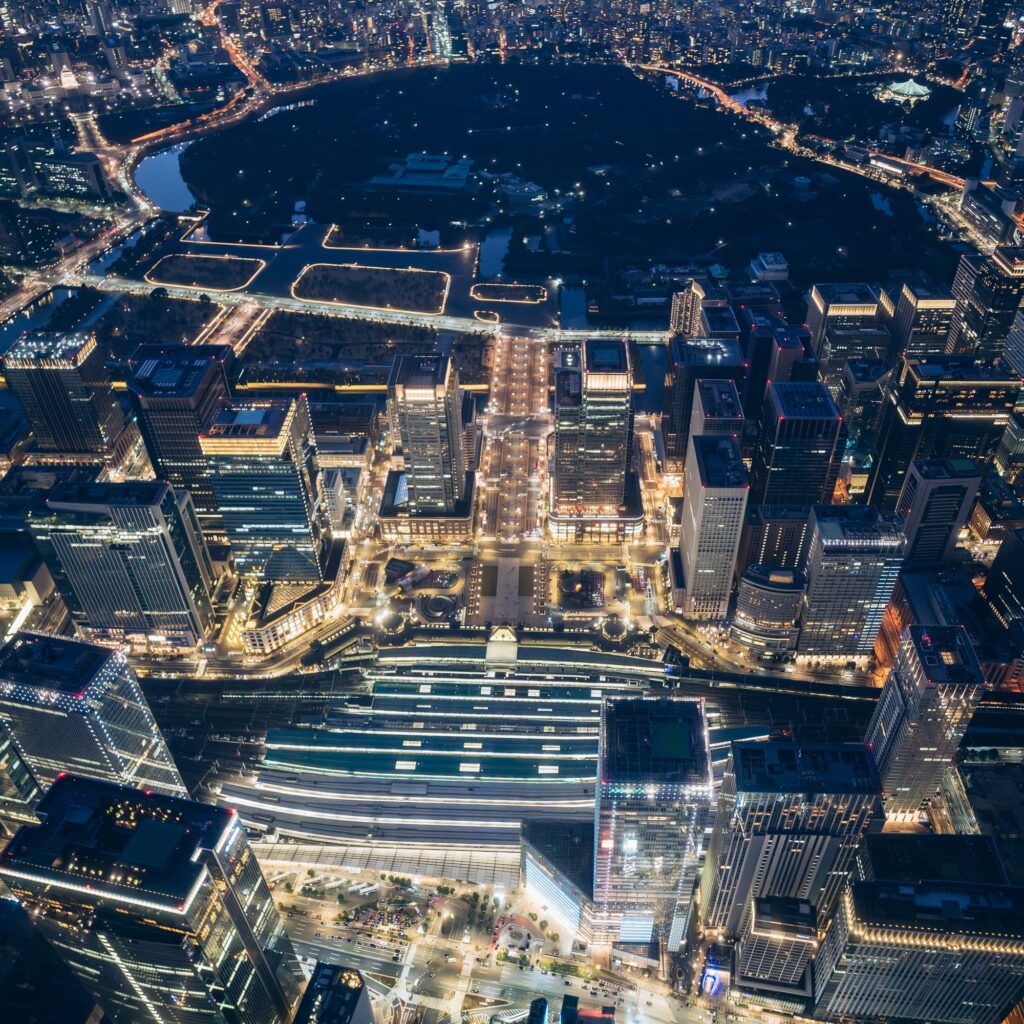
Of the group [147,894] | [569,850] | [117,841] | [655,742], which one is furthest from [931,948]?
[117,841]

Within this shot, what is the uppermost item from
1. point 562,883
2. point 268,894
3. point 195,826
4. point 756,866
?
point 195,826

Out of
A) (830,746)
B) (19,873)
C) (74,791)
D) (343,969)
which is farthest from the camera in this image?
(830,746)

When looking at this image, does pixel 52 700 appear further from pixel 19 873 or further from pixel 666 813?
pixel 666 813

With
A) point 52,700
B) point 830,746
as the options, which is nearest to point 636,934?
point 830,746

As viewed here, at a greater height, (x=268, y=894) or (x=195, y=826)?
(x=195, y=826)

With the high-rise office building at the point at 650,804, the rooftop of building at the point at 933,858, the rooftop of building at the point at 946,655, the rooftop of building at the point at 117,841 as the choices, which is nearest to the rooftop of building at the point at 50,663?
the rooftop of building at the point at 117,841

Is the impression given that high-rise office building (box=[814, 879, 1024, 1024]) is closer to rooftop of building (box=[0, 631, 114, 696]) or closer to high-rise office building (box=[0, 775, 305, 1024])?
high-rise office building (box=[0, 775, 305, 1024])

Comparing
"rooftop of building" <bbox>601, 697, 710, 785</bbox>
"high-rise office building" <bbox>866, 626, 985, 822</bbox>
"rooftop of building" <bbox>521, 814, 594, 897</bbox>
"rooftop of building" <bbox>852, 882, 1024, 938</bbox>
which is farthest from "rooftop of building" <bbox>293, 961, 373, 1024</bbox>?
"high-rise office building" <bbox>866, 626, 985, 822</bbox>

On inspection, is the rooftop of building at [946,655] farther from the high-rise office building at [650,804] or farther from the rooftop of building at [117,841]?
the rooftop of building at [117,841]
